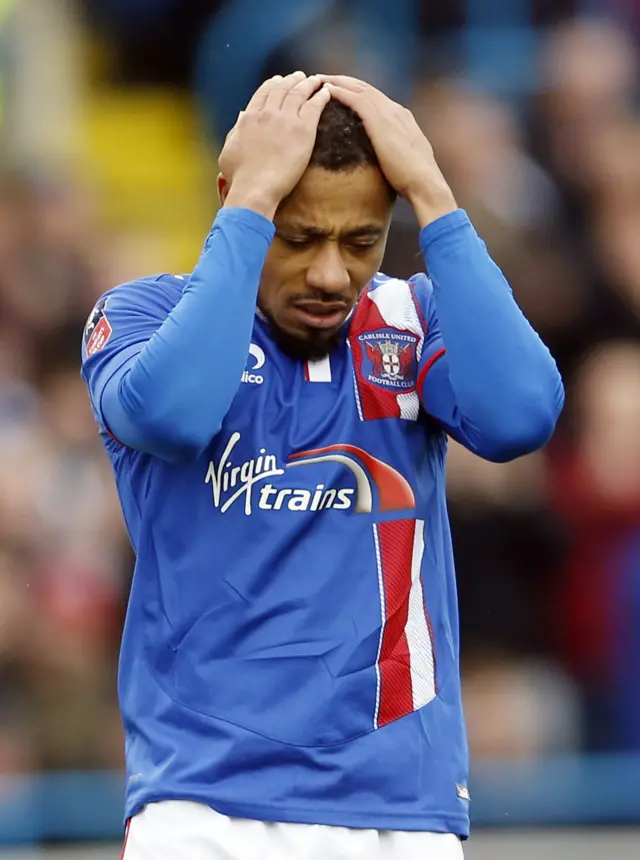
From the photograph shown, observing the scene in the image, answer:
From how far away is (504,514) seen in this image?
622 centimetres

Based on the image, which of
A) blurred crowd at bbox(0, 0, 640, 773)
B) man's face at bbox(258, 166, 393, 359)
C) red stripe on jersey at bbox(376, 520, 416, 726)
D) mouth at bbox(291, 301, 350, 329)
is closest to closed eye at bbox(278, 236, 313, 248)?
man's face at bbox(258, 166, 393, 359)

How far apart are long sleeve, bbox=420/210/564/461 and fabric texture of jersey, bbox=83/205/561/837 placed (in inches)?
4.4

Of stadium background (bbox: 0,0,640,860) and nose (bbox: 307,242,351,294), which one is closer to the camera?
nose (bbox: 307,242,351,294)

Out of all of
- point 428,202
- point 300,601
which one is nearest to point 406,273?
point 428,202

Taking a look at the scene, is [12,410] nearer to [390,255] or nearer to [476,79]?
[390,255]

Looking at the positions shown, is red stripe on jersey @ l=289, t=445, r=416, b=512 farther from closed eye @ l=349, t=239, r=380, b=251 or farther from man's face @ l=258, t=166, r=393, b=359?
closed eye @ l=349, t=239, r=380, b=251

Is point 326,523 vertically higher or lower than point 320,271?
lower

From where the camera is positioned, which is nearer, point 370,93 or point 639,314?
point 370,93

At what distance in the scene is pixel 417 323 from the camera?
3.05 m

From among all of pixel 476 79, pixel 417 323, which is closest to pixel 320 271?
pixel 417 323

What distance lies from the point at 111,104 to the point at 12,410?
1.38 metres

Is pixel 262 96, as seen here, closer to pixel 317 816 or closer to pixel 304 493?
pixel 304 493

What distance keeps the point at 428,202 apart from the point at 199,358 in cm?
53

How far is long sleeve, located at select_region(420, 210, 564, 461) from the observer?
2.79 m
